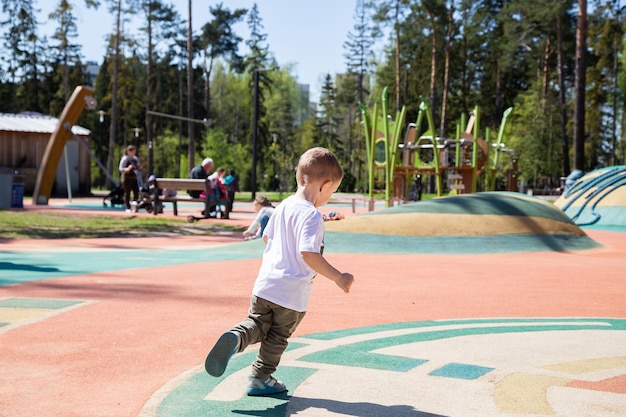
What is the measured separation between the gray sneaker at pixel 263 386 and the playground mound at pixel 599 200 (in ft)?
60.9

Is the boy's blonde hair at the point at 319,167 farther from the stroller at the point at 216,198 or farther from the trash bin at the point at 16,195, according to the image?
the trash bin at the point at 16,195

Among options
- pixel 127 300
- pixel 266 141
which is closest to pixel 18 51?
pixel 266 141

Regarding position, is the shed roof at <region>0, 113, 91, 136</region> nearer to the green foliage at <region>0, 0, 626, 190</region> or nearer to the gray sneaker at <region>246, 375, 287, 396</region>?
the green foliage at <region>0, 0, 626, 190</region>

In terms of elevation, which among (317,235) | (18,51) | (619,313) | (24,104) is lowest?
(619,313)

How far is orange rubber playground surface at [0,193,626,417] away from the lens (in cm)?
376

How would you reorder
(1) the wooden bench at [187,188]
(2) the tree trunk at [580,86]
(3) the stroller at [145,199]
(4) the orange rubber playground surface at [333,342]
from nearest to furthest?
(4) the orange rubber playground surface at [333,342], (1) the wooden bench at [187,188], (3) the stroller at [145,199], (2) the tree trunk at [580,86]

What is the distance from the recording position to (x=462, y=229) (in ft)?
43.3

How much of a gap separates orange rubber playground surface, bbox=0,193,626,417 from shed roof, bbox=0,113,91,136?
27.7 m

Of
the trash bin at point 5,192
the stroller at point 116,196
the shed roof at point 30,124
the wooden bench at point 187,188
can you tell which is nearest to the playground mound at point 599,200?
the wooden bench at point 187,188

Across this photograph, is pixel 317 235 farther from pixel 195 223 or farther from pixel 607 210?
pixel 607 210

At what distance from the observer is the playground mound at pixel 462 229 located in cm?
1274

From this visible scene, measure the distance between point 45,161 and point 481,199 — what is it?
18.0 m

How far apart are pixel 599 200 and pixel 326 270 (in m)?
20.1

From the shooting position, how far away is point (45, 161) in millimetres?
26578
